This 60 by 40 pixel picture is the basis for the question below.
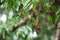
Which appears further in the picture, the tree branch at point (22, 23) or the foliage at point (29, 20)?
the tree branch at point (22, 23)

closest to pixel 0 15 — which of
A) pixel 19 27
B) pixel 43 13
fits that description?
pixel 19 27

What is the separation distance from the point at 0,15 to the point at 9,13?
0.12m

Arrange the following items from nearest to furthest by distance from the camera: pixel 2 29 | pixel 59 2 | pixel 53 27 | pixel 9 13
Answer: pixel 59 2
pixel 2 29
pixel 9 13
pixel 53 27

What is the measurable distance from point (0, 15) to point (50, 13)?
489 millimetres

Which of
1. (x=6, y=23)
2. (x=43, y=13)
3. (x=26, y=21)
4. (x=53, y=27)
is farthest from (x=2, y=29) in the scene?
(x=53, y=27)

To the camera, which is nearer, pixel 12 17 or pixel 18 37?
pixel 12 17

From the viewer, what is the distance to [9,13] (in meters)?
1.73

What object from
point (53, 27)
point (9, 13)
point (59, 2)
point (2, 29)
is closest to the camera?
point (59, 2)

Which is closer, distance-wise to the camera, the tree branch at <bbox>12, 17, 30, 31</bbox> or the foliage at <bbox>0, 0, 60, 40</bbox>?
the foliage at <bbox>0, 0, 60, 40</bbox>

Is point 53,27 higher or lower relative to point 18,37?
higher

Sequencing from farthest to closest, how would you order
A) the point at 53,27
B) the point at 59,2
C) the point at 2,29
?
the point at 53,27 → the point at 2,29 → the point at 59,2

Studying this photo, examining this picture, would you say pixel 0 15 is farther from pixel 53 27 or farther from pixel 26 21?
→ pixel 53 27

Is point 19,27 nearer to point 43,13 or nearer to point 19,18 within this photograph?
point 19,18

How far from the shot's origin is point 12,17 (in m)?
1.66
